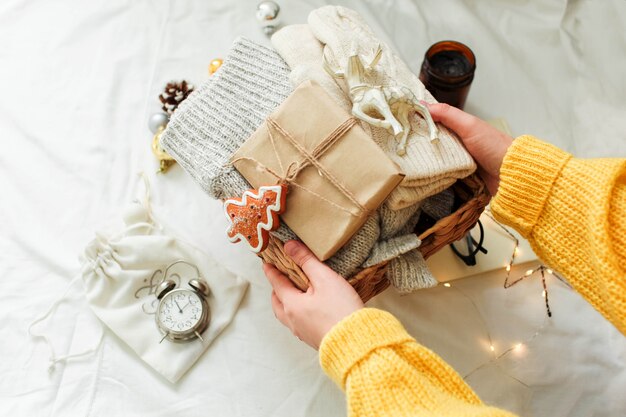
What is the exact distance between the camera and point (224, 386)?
2.62 ft

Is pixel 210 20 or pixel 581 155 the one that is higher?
pixel 210 20

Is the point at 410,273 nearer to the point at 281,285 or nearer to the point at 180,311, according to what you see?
the point at 281,285

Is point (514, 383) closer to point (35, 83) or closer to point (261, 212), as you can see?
point (261, 212)

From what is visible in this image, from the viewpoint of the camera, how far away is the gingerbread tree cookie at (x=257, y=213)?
24.9 inches

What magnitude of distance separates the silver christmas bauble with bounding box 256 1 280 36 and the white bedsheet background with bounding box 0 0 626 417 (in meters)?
0.03

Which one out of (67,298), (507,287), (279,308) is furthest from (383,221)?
(67,298)

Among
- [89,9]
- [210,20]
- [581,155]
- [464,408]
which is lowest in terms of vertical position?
[581,155]

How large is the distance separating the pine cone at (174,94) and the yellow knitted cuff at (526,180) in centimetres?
58

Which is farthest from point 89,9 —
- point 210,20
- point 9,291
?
point 9,291

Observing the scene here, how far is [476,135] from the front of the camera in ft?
2.23

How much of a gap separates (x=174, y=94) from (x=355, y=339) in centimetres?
61

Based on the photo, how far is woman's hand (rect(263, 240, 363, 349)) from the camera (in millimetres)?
593

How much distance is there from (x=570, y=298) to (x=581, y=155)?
27cm

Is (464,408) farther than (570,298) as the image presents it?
No
